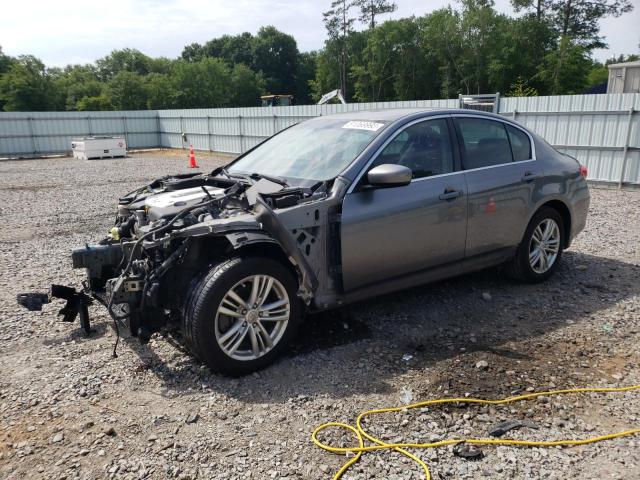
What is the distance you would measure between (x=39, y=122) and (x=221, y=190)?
92.6ft

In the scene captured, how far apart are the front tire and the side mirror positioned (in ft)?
3.13

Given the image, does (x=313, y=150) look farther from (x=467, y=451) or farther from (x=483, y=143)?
(x=467, y=451)

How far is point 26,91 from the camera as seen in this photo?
43.8 metres

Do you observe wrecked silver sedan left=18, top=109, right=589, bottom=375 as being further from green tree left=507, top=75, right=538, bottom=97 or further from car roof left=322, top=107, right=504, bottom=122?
green tree left=507, top=75, right=538, bottom=97

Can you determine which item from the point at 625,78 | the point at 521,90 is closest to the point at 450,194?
the point at 625,78

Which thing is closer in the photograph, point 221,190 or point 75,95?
point 221,190

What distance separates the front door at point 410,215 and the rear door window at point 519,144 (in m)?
0.92

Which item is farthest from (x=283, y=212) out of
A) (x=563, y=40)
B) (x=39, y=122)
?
(x=563, y=40)

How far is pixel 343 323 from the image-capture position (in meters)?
4.59

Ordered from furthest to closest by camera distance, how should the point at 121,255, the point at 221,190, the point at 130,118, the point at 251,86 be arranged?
the point at 251,86 < the point at 130,118 < the point at 221,190 < the point at 121,255

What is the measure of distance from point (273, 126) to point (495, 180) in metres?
18.1

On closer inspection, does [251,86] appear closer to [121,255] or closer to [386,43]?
[386,43]

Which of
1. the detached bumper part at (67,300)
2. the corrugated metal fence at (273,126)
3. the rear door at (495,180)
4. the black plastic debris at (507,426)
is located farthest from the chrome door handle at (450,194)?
the detached bumper part at (67,300)

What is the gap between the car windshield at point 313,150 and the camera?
4285 millimetres
